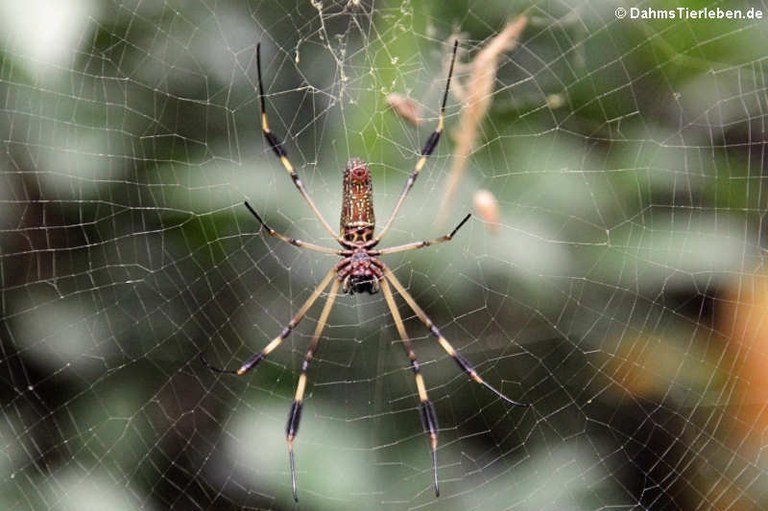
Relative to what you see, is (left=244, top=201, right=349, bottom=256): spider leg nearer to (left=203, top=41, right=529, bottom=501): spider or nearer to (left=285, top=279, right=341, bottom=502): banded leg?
(left=203, top=41, right=529, bottom=501): spider

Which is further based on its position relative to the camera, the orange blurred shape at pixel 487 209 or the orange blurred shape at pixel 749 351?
the orange blurred shape at pixel 749 351

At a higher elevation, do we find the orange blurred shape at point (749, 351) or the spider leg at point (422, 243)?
the spider leg at point (422, 243)

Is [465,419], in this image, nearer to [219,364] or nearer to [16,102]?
[219,364]

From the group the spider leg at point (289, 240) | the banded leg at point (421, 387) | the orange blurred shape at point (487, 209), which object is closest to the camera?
the orange blurred shape at point (487, 209)

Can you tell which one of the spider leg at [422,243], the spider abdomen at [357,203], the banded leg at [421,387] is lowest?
the banded leg at [421,387]

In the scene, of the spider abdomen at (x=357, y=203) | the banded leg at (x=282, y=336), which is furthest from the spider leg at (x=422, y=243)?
the banded leg at (x=282, y=336)

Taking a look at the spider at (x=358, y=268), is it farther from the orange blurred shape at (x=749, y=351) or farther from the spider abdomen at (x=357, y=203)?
the orange blurred shape at (x=749, y=351)
